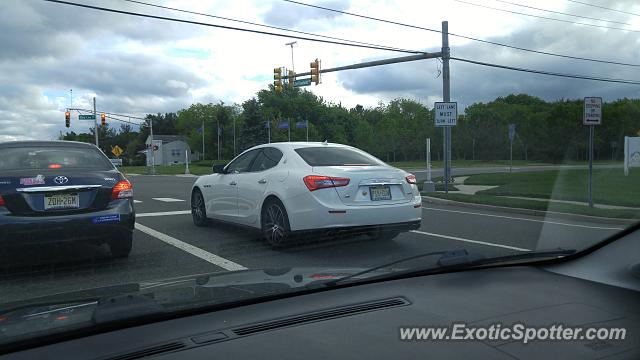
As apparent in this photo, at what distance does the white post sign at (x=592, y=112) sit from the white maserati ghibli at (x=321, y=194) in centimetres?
643

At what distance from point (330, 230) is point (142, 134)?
407 feet

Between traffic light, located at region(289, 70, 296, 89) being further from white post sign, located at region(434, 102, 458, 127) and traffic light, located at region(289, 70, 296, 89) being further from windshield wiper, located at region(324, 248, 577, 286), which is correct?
windshield wiper, located at region(324, 248, 577, 286)

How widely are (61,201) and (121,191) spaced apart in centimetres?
69

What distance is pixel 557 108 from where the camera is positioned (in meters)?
17.4

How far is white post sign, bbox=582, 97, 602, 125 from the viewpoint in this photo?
1182 cm

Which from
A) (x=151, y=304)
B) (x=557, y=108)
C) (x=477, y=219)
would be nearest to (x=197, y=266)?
(x=151, y=304)

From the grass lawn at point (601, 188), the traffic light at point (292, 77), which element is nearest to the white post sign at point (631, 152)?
the grass lawn at point (601, 188)

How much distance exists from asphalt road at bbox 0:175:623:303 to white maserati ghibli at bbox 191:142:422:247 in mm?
318

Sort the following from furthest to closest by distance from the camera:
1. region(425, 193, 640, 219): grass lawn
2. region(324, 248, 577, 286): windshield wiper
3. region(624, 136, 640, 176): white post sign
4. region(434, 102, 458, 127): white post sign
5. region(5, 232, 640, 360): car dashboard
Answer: region(434, 102, 458, 127): white post sign → region(624, 136, 640, 176): white post sign → region(425, 193, 640, 219): grass lawn → region(324, 248, 577, 286): windshield wiper → region(5, 232, 640, 360): car dashboard

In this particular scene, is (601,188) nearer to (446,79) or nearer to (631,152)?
(631,152)

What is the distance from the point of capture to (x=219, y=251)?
23.4 feet

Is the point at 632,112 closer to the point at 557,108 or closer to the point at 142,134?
the point at 557,108

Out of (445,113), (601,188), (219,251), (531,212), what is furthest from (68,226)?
(445,113)

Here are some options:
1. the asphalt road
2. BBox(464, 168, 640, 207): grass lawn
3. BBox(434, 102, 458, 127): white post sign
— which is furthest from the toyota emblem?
BBox(434, 102, 458, 127): white post sign
